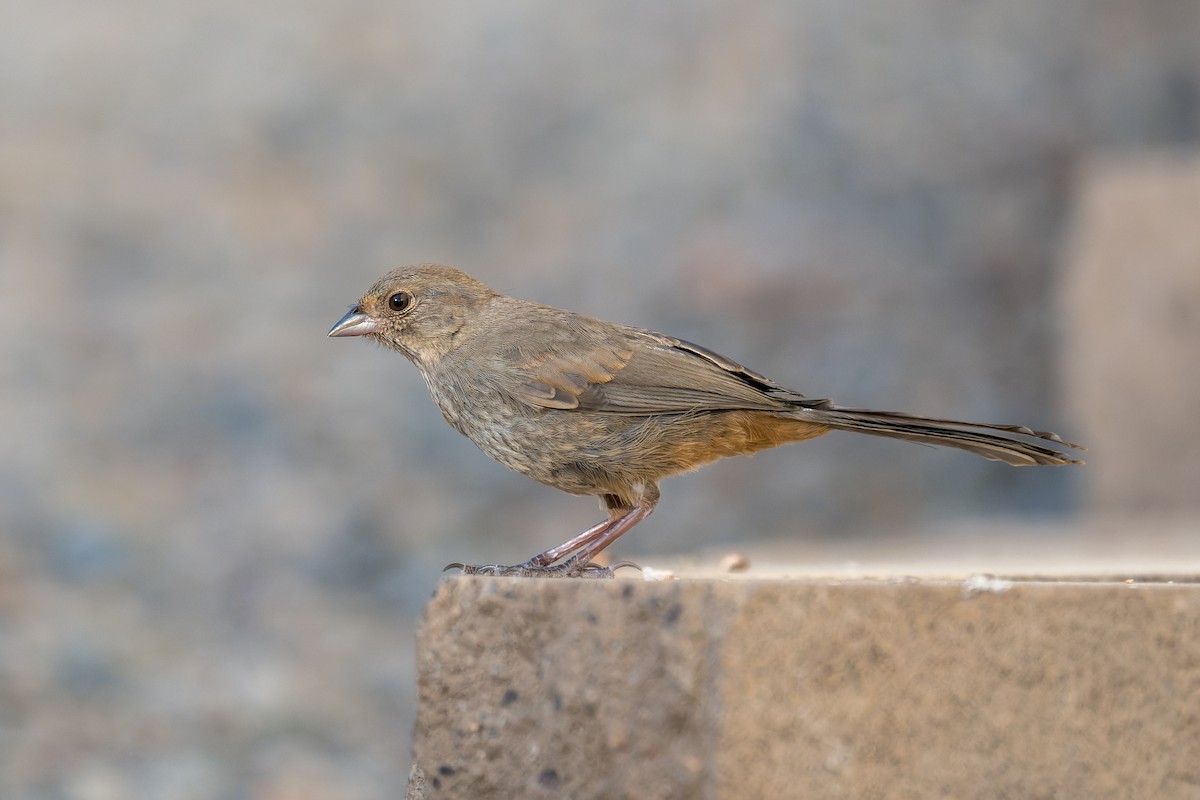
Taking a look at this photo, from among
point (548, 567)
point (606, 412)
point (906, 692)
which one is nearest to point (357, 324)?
point (606, 412)

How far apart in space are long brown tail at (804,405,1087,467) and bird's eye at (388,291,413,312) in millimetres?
1047

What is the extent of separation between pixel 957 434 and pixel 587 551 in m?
0.84

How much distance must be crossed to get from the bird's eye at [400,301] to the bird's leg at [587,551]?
0.68m

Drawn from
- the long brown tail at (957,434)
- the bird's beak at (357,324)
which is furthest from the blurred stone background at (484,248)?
the long brown tail at (957,434)

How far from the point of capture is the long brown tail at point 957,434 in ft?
9.21

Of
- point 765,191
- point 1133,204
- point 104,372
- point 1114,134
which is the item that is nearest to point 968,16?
point 1114,134

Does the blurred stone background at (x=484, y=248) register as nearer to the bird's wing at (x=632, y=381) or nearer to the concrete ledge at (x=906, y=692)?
the bird's wing at (x=632, y=381)

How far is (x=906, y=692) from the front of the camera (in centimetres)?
221

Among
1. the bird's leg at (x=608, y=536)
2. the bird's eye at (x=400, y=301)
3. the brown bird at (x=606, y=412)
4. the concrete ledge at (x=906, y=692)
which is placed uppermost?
the bird's eye at (x=400, y=301)

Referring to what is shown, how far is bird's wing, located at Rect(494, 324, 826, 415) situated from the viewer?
120 inches

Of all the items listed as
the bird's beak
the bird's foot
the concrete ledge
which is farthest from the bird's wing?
the concrete ledge

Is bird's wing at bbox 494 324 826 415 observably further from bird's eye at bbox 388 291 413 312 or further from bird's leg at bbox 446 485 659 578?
bird's eye at bbox 388 291 413 312

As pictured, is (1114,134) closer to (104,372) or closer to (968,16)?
(968,16)

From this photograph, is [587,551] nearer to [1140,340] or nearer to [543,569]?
[543,569]
